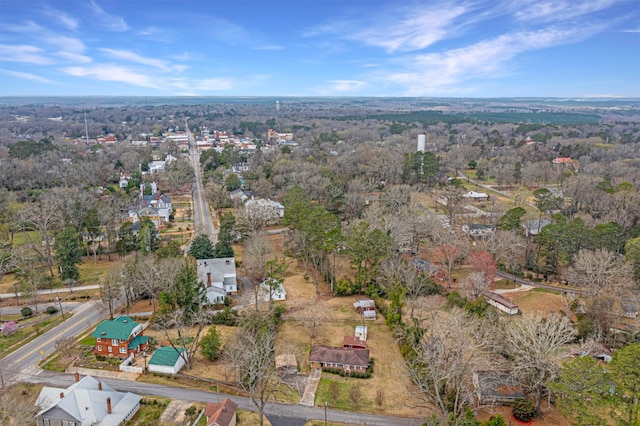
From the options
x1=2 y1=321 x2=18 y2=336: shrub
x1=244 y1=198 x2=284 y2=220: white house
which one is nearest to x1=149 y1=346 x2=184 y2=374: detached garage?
x1=2 y1=321 x2=18 y2=336: shrub

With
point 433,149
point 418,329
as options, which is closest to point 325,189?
point 418,329

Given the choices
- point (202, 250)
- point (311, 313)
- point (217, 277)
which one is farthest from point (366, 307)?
point (202, 250)

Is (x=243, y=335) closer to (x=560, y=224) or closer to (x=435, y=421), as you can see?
(x=435, y=421)

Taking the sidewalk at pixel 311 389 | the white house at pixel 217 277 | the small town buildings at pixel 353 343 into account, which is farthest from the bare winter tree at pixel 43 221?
Result: the small town buildings at pixel 353 343

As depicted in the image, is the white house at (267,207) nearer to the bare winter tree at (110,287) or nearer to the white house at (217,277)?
the white house at (217,277)

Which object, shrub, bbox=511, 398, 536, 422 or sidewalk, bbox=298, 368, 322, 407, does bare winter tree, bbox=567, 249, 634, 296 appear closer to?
shrub, bbox=511, 398, 536, 422

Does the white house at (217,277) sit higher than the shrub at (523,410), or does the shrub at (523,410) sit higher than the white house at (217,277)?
the white house at (217,277)

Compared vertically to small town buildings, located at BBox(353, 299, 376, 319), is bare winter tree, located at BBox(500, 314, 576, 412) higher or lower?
higher
